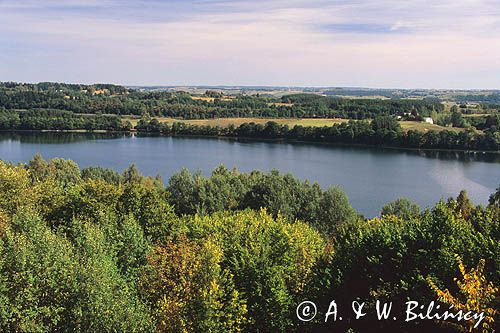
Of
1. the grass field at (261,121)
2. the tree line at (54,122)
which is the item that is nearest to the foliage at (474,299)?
the grass field at (261,121)

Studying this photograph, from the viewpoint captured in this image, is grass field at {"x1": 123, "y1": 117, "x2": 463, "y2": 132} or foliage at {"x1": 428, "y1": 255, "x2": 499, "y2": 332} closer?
foliage at {"x1": 428, "y1": 255, "x2": 499, "y2": 332}

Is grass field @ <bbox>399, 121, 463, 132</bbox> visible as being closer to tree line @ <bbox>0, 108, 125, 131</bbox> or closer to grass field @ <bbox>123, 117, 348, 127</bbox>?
grass field @ <bbox>123, 117, 348, 127</bbox>

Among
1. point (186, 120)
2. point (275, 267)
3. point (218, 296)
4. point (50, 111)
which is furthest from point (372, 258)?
point (50, 111)

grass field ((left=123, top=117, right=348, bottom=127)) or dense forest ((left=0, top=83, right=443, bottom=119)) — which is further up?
dense forest ((left=0, top=83, right=443, bottom=119))

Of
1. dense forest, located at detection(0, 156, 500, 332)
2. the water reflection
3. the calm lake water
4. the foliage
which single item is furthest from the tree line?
the foliage

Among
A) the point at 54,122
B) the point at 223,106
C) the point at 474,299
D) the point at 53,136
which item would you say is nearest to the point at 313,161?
the point at 53,136

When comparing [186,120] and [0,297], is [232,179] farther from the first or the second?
[186,120]

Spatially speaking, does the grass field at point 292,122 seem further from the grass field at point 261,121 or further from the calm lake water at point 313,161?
the calm lake water at point 313,161
